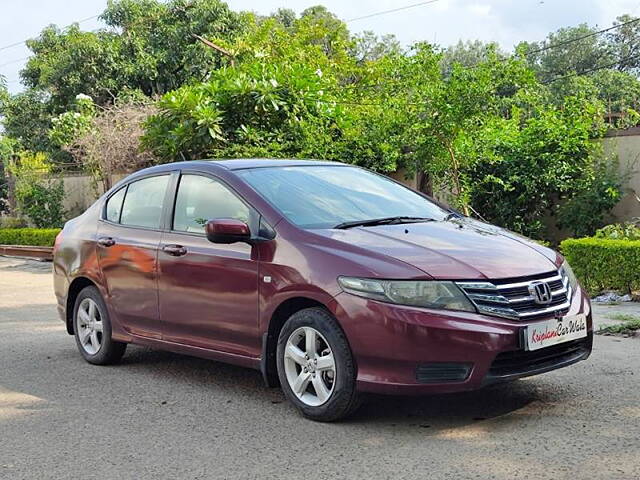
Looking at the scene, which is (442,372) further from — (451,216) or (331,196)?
(451,216)

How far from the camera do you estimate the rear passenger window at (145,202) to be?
6.68m

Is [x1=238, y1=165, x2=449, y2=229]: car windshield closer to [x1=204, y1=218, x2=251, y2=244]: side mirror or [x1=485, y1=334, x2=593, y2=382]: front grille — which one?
[x1=204, y1=218, x2=251, y2=244]: side mirror

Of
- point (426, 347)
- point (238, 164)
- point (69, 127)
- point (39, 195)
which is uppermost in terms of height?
point (69, 127)

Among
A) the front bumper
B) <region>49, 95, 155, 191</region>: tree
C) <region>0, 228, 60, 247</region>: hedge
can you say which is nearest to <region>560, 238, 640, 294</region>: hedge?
the front bumper

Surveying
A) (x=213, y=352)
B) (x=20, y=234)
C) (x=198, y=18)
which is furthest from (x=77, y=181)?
(x=213, y=352)

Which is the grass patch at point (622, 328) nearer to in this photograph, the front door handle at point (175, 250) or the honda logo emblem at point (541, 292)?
the honda logo emblem at point (541, 292)

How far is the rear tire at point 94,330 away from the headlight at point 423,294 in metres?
3.05

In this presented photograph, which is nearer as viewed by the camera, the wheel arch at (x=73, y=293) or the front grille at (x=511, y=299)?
the front grille at (x=511, y=299)

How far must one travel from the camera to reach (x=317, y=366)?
5.18 metres

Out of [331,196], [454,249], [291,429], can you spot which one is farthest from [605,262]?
[291,429]

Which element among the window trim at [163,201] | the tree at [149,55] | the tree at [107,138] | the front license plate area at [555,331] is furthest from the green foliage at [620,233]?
the tree at [149,55]

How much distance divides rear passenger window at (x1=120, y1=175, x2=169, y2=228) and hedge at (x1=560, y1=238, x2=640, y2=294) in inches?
227

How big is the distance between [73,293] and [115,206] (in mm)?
914

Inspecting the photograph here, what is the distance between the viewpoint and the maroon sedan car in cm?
479
